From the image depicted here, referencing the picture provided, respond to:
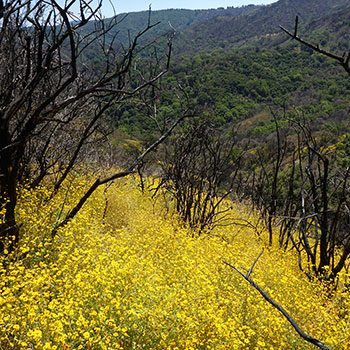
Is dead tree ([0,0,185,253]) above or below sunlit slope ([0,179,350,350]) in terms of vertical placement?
above

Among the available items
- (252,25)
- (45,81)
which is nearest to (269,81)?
(45,81)

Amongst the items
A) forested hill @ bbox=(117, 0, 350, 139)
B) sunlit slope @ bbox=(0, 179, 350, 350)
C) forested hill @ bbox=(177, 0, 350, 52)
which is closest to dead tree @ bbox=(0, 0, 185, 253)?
sunlit slope @ bbox=(0, 179, 350, 350)

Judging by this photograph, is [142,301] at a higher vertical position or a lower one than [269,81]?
lower

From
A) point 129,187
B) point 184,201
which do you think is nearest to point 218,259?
point 184,201

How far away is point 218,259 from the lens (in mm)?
4266

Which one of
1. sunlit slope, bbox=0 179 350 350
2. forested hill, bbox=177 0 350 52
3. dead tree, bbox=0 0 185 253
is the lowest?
sunlit slope, bbox=0 179 350 350

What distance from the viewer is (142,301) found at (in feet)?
9.23

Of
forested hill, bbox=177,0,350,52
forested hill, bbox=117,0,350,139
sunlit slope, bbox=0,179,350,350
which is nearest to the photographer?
sunlit slope, bbox=0,179,350,350

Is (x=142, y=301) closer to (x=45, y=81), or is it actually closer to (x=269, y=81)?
(x=45, y=81)

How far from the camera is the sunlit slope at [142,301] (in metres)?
2.29

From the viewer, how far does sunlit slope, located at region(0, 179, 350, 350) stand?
7.53ft

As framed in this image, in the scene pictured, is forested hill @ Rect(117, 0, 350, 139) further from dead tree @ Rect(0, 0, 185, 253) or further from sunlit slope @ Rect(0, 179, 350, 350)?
sunlit slope @ Rect(0, 179, 350, 350)

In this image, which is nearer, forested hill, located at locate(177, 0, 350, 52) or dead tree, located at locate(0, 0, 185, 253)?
dead tree, located at locate(0, 0, 185, 253)

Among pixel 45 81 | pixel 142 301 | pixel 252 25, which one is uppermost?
pixel 252 25
